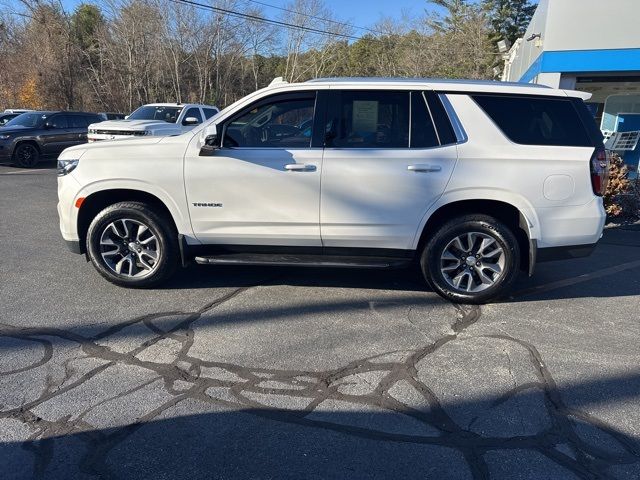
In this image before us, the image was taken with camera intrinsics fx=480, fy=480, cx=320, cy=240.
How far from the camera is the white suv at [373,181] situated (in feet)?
14.4

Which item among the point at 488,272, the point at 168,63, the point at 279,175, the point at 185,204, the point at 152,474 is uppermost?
the point at 168,63

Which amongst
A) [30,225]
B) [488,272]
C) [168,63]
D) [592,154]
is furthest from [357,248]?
[168,63]

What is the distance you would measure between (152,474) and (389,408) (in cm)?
140

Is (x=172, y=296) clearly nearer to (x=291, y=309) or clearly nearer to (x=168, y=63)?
(x=291, y=309)

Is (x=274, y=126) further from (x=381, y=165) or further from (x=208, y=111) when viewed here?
(x=208, y=111)

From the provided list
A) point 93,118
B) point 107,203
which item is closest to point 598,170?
point 107,203

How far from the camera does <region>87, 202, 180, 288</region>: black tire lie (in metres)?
4.66

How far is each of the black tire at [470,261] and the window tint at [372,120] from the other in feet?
3.10

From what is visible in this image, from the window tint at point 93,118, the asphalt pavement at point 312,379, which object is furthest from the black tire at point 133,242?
the window tint at point 93,118

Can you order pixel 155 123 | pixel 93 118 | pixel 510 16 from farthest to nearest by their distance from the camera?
pixel 510 16 → pixel 93 118 → pixel 155 123

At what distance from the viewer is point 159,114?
46.7 feet

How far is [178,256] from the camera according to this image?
4.86 m

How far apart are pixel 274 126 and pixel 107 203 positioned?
6.21ft

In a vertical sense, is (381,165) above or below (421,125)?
below
